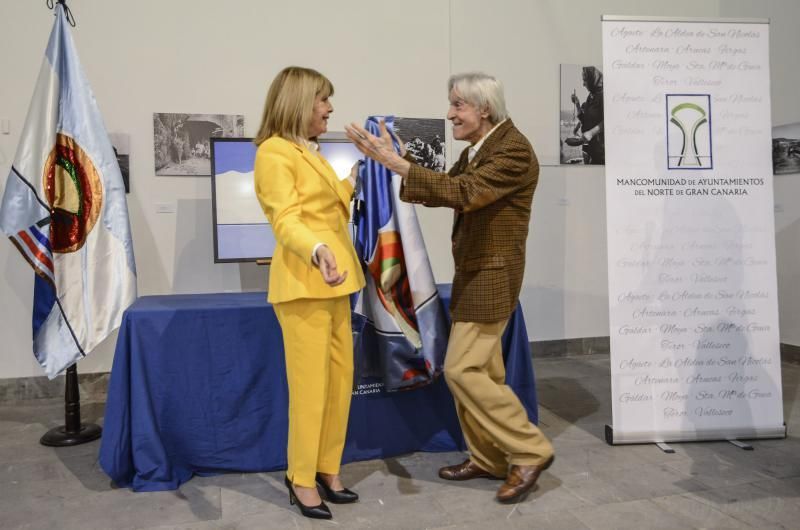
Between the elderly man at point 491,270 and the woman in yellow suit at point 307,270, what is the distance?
0.30 metres

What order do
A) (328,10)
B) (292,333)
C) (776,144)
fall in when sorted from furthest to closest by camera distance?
1. (776,144)
2. (328,10)
3. (292,333)

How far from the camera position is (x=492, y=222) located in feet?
8.00

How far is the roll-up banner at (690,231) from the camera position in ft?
10.1

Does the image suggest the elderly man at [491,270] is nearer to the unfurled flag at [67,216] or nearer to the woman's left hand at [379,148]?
the woman's left hand at [379,148]

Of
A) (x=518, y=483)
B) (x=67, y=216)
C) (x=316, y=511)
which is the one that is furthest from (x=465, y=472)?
(x=67, y=216)

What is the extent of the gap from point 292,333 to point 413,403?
0.94 metres

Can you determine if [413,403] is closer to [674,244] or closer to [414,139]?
[674,244]

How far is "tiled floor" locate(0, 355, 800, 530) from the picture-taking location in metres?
2.33

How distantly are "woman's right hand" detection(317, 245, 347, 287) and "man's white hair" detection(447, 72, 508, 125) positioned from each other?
0.86 meters

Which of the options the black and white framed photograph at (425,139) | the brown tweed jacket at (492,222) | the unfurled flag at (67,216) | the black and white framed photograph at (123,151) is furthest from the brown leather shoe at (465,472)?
the black and white framed photograph at (123,151)

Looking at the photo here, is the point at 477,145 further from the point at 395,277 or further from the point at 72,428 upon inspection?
the point at 72,428

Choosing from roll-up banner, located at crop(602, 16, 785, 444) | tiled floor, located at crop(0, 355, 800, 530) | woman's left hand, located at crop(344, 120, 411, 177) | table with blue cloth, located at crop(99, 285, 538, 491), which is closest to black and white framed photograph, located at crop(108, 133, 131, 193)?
table with blue cloth, located at crop(99, 285, 538, 491)

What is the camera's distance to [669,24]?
3098 mm

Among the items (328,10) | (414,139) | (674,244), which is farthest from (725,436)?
(328,10)
